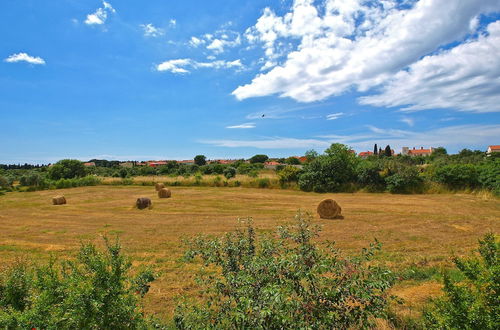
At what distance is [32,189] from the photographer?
3728 cm

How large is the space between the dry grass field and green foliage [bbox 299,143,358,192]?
9076 mm

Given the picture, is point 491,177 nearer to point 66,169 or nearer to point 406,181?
point 406,181

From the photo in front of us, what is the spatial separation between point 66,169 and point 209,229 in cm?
5851

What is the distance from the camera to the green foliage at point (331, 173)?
29.4 m

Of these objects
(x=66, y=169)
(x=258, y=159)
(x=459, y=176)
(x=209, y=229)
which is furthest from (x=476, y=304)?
(x=258, y=159)

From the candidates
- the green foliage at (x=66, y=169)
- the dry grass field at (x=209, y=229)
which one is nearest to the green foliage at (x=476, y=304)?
the dry grass field at (x=209, y=229)

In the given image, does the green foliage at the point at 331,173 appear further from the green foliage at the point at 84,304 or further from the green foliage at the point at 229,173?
the green foliage at the point at 84,304

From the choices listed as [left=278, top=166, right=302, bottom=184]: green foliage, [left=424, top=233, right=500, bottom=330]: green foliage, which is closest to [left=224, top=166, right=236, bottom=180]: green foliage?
[left=278, top=166, right=302, bottom=184]: green foliage

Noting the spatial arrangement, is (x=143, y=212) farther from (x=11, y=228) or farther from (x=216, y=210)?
(x=11, y=228)

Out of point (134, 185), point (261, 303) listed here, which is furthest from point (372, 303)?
point (134, 185)

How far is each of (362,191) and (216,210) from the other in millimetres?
17606

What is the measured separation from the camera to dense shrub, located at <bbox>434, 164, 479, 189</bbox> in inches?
963

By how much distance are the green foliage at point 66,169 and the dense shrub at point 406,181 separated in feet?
198

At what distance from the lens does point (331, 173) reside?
29.5 meters
